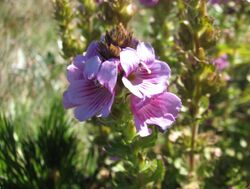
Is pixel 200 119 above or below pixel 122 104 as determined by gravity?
below

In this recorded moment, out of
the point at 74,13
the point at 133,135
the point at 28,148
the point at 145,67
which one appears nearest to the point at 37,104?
the point at 28,148

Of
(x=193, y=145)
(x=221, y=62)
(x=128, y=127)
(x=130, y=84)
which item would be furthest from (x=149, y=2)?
(x=130, y=84)

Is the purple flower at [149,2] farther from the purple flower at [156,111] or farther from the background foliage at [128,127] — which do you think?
the purple flower at [156,111]

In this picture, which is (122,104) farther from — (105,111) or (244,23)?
(244,23)

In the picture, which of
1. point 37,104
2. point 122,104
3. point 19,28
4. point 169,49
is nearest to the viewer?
point 122,104

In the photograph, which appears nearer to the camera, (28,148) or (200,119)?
(200,119)

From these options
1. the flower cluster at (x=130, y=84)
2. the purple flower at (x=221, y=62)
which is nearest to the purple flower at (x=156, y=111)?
the flower cluster at (x=130, y=84)

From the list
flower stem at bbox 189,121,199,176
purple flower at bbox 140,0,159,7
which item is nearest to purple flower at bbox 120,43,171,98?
flower stem at bbox 189,121,199,176
